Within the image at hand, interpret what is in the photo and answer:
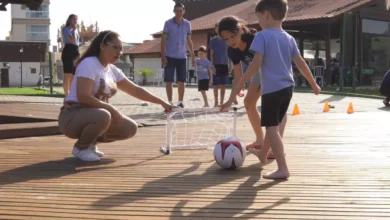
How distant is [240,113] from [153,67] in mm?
39825

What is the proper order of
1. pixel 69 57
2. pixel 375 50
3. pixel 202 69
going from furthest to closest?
pixel 375 50 < pixel 202 69 < pixel 69 57

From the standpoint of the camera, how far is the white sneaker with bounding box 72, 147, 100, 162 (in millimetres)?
4805

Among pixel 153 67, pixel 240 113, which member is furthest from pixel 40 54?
pixel 240 113

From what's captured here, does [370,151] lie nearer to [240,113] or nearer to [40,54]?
[240,113]

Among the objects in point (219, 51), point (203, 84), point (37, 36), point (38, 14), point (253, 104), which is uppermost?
point (38, 14)

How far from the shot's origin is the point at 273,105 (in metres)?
4.28

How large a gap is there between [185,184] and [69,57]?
21.4ft

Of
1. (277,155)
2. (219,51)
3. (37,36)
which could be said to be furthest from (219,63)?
(37,36)

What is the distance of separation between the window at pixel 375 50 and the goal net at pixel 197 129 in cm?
2121

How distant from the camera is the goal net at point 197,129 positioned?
5.34 m

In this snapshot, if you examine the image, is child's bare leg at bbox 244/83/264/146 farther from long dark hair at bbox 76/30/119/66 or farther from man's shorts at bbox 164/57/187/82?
man's shorts at bbox 164/57/187/82

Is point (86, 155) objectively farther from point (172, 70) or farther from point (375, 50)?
point (375, 50)

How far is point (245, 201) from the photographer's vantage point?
3283 millimetres

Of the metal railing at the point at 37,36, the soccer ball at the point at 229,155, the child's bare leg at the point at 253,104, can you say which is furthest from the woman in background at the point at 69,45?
the metal railing at the point at 37,36
